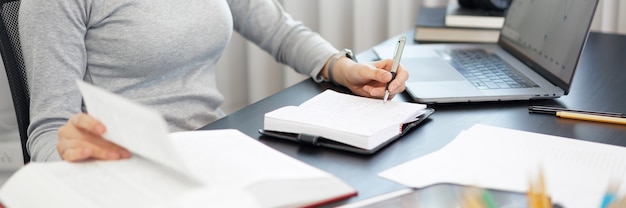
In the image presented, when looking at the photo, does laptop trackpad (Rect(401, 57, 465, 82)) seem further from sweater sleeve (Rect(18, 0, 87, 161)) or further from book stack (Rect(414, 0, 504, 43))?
sweater sleeve (Rect(18, 0, 87, 161))

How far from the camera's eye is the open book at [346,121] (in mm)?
952

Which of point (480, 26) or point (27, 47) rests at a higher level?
point (27, 47)

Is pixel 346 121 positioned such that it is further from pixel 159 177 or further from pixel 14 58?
pixel 14 58

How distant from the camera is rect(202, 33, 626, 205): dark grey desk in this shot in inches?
35.4

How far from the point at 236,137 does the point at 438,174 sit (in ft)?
0.77

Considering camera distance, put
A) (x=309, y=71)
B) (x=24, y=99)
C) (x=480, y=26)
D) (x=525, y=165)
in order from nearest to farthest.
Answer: (x=525, y=165), (x=24, y=99), (x=309, y=71), (x=480, y=26)

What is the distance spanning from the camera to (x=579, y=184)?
2.71 feet

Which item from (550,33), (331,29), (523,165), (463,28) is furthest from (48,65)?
(331,29)

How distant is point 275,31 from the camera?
1.48 metres

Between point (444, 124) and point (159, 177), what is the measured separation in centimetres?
47

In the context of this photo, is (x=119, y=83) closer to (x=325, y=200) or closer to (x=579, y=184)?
(x=325, y=200)

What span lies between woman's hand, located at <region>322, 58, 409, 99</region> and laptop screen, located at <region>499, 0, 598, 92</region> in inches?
10.1

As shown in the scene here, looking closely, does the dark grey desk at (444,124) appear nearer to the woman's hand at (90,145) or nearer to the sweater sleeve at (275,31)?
the sweater sleeve at (275,31)

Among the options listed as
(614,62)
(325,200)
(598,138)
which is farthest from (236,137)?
(614,62)
